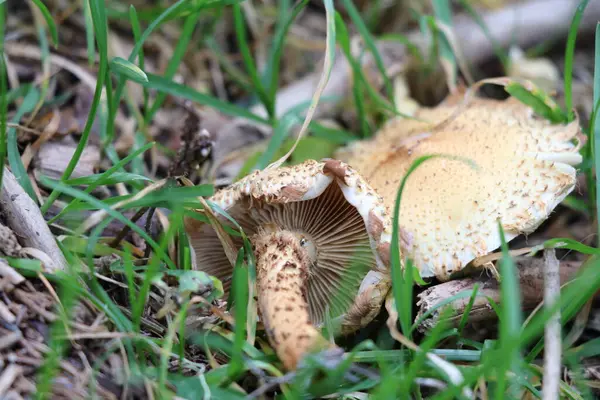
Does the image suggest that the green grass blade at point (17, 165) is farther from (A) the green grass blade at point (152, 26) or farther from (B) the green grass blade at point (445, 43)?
(B) the green grass blade at point (445, 43)

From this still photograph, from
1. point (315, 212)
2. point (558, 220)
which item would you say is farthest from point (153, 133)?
point (558, 220)

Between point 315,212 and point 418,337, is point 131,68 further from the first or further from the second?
point 418,337

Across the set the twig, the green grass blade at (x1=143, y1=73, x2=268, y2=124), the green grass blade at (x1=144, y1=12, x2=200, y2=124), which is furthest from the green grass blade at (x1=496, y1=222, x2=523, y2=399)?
the green grass blade at (x1=144, y1=12, x2=200, y2=124)

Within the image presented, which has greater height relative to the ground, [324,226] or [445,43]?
[445,43]

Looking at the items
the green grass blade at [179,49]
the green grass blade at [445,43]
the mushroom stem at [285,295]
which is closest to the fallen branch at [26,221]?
the mushroom stem at [285,295]

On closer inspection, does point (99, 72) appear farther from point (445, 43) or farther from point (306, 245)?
point (445, 43)

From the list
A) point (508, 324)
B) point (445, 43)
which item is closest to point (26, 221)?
point (508, 324)
